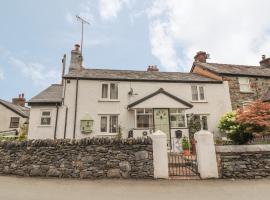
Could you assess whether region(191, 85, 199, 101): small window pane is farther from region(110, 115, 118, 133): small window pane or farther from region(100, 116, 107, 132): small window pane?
region(100, 116, 107, 132): small window pane

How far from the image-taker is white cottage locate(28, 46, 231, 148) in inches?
660

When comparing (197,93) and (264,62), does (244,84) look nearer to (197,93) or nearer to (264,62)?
(197,93)

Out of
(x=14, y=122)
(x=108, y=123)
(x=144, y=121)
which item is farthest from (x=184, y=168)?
(x=14, y=122)

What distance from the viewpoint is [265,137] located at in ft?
42.2

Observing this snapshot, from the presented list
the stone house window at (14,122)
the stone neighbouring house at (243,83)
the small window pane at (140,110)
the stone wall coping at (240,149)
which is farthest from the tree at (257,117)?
the stone house window at (14,122)

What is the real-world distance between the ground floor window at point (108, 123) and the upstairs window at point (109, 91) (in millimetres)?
1809

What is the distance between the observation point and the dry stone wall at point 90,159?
8.80 metres

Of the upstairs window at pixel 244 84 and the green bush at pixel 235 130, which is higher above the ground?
the upstairs window at pixel 244 84

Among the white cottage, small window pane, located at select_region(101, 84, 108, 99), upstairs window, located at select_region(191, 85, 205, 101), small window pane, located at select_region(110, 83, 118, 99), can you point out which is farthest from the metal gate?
upstairs window, located at select_region(191, 85, 205, 101)

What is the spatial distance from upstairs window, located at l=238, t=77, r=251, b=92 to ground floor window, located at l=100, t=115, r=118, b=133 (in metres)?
13.3

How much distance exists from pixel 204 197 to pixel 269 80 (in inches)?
797

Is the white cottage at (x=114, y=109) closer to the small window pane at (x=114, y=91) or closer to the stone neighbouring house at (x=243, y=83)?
the small window pane at (x=114, y=91)

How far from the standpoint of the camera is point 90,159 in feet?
29.4

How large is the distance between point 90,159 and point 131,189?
2554 mm
